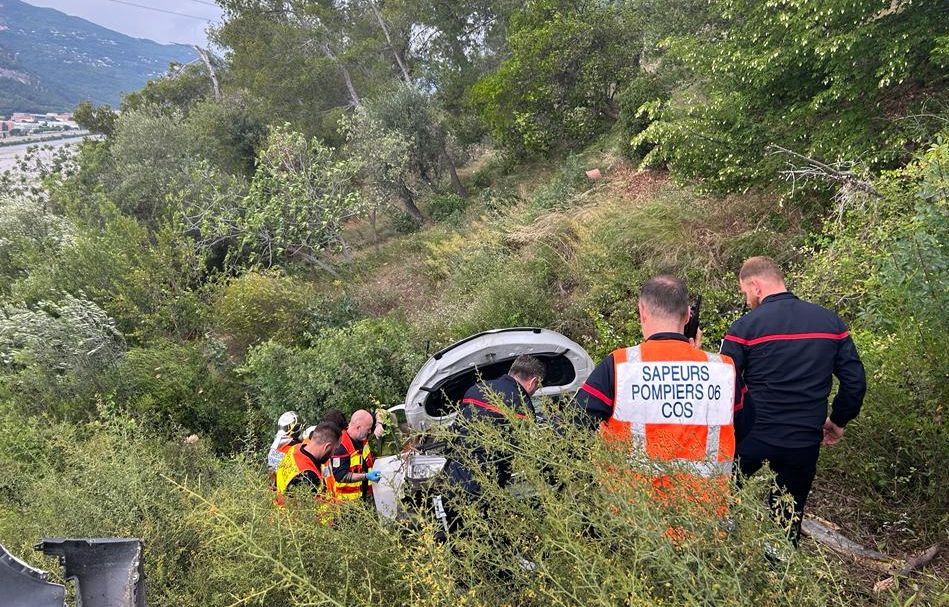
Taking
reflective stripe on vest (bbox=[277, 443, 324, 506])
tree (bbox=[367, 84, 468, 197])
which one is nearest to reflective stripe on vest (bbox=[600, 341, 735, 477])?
reflective stripe on vest (bbox=[277, 443, 324, 506])

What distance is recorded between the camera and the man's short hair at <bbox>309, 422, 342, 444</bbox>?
3863mm

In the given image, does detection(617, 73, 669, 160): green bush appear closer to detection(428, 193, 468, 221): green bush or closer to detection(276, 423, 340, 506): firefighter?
detection(428, 193, 468, 221): green bush

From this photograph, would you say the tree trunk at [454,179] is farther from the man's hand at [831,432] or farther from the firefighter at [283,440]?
the man's hand at [831,432]

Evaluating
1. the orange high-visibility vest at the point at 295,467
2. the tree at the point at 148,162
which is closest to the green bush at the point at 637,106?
the orange high-visibility vest at the point at 295,467

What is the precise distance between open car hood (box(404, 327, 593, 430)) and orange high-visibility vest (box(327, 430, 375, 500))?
2.99ft

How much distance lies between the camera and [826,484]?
3.23 meters

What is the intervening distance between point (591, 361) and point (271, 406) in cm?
398

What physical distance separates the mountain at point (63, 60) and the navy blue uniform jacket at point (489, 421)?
1148 inches

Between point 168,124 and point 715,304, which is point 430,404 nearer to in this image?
point 715,304

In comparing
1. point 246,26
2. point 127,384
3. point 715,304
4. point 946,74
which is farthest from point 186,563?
point 246,26

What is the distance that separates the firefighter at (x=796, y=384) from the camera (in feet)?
8.29

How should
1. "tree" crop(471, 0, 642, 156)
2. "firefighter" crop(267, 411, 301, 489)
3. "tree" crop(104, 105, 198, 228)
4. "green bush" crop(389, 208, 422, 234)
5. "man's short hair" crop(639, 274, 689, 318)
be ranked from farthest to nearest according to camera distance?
"green bush" crop(389, 208, 422, 234), "tree" crop(104, 105, 198, 228), "tree" crop(471, 0, 642, 156), "firefighter" crop(267, 411, 301, 489), "man's short hair" crop(639, 274, 689, 318)

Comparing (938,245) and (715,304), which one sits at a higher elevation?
(938,245)

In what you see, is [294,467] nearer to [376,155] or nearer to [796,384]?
[796,384]
